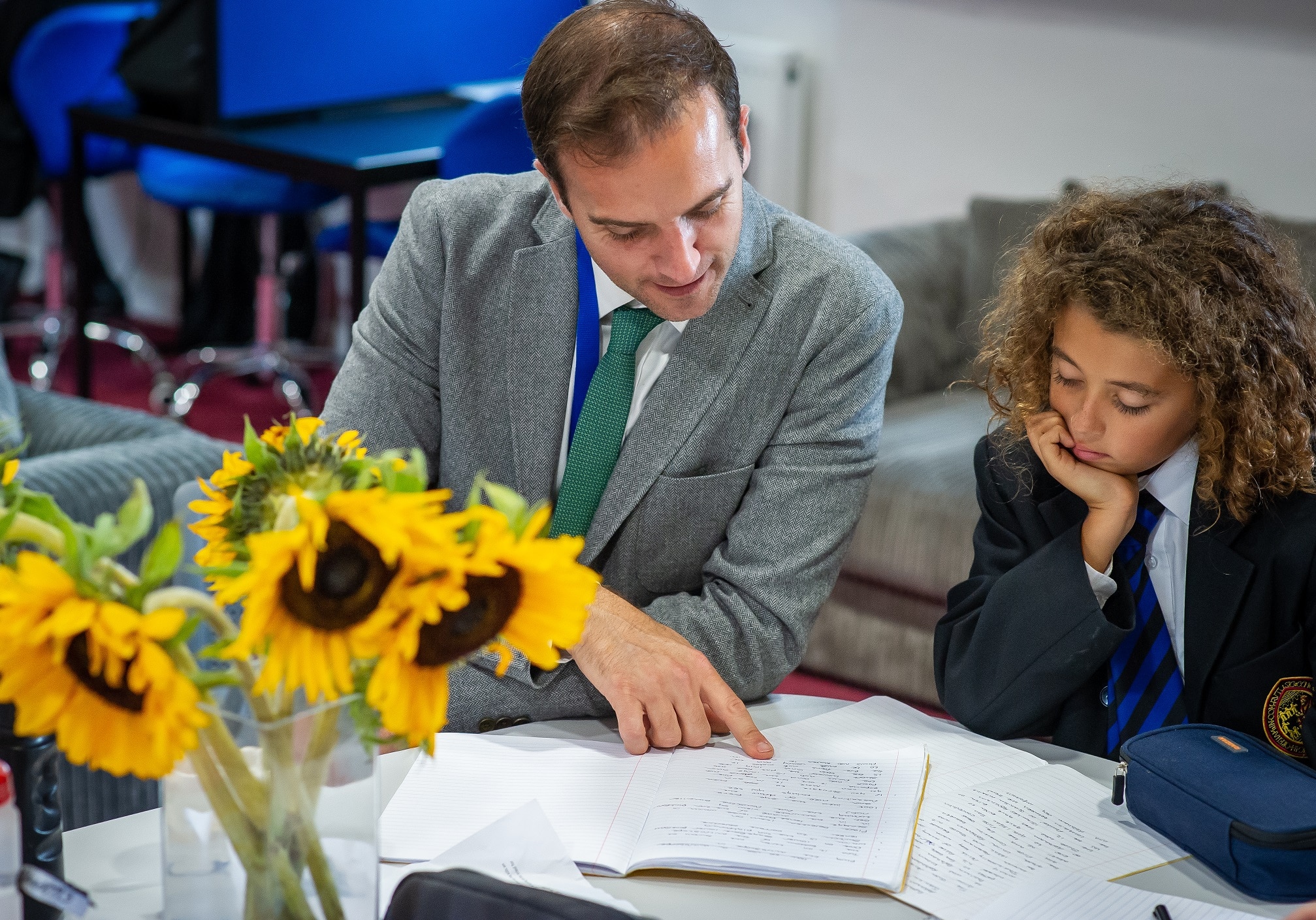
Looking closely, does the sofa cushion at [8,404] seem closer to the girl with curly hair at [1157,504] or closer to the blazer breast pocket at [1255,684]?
the girl with curly hair at [1157,504]

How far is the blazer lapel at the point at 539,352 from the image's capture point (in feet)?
5.03

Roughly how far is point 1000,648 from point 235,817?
850 millimetres

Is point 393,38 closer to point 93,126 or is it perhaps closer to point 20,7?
point 93,126

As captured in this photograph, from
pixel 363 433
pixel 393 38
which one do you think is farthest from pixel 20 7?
pixel 363 433

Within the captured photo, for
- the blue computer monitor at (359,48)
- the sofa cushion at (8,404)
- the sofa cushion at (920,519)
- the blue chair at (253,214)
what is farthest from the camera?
the blue chair at (253,214)

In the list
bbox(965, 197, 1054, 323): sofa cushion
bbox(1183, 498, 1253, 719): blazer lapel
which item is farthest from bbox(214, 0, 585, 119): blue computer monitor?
bbox(1183, 498, 1253, 719): blazer lapel

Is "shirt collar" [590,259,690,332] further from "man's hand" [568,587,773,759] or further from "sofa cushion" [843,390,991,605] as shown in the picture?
"sofa cushion" [843,390,991,605]

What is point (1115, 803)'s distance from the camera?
3.87ft

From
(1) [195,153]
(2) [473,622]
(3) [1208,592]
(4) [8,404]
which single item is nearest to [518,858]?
(2) [473,622]

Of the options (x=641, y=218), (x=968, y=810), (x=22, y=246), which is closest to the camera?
(x=968, y=810)

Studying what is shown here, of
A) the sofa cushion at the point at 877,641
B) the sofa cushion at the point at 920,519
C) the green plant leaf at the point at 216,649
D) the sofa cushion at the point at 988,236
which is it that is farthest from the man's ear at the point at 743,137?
the sofa cushion at the point at 988,236

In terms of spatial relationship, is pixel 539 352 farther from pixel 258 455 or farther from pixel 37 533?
pixel 37 533

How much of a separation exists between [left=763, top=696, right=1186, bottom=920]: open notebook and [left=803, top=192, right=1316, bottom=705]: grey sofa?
128cm

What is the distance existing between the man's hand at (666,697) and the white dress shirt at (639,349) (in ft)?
0.92
